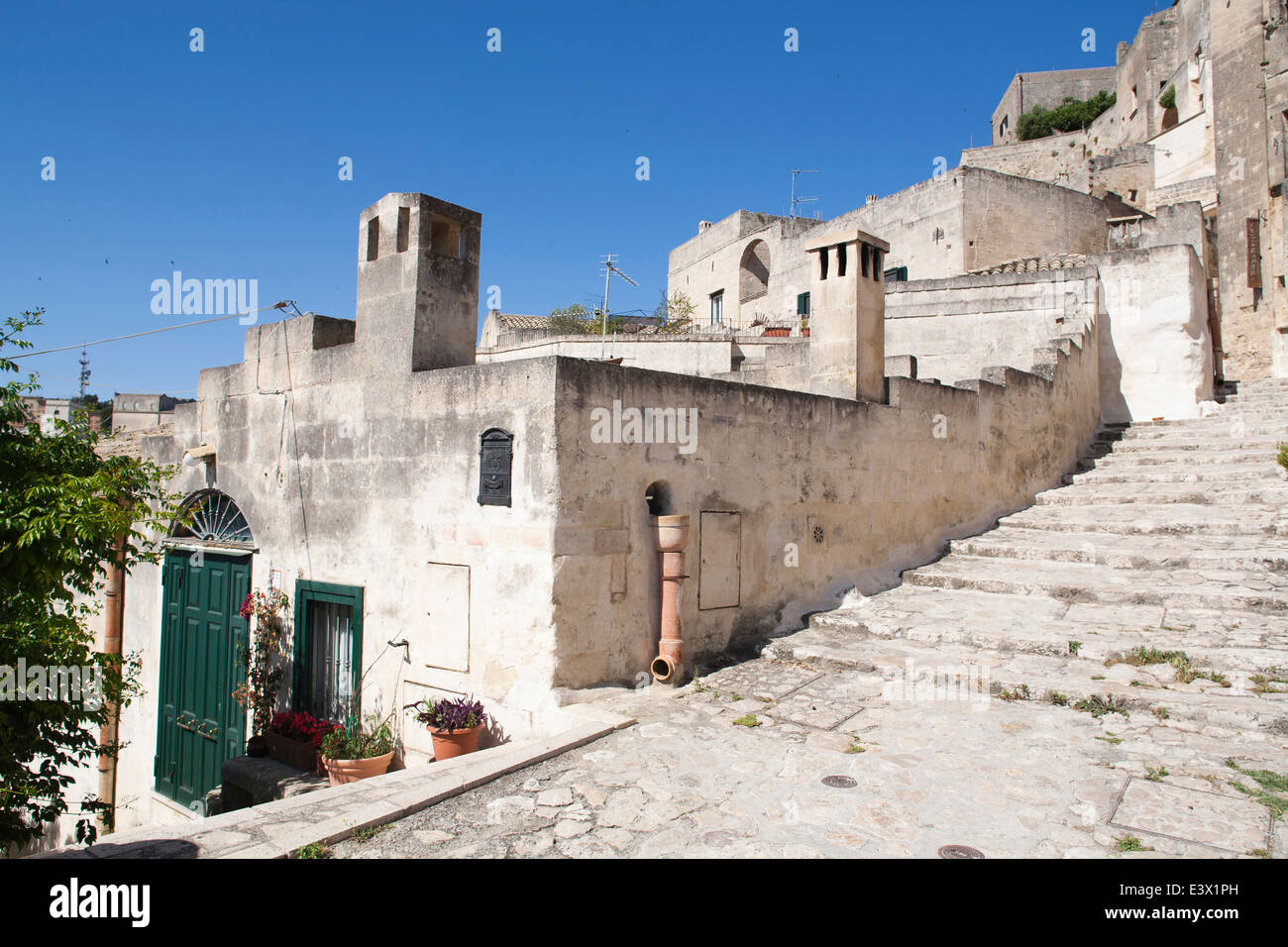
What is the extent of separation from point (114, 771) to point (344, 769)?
19.2 ft

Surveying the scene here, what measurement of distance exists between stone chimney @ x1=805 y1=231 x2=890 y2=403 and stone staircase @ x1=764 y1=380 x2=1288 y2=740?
95.5 inches

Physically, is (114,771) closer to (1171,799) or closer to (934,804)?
(934,804)

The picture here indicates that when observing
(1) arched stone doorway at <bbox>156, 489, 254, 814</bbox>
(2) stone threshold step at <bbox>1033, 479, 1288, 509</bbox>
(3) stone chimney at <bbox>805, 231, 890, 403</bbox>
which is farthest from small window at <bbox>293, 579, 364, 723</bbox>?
(2) stone threshold step at <bbox>1033, 479, 1288, 509</bbox>

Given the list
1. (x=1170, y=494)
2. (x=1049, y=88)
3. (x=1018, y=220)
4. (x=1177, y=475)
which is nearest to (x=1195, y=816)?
(x=1170, y=494)

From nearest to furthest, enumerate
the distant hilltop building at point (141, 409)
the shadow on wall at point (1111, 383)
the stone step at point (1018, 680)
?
the stone step at point (1018, 680) < the shadow on wall at point (1111, 383) < the distant hilltop building at point (141, 409)

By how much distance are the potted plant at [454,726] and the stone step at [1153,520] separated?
7.81 metres

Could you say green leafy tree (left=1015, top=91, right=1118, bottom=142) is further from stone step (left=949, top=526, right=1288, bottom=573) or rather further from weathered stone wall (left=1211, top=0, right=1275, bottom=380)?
stone step (left=949, top=526, right=1288, bottom=573)

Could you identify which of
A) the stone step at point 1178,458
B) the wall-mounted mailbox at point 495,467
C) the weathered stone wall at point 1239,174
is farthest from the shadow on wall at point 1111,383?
the wall-mounted mailbox at point 495,467

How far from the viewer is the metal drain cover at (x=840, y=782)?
4.25 metres

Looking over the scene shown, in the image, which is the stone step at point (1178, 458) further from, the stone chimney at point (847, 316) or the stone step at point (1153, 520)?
the stone chimney at point (847, 316)

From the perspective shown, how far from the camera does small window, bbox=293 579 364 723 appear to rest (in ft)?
24.7

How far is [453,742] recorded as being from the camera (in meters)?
5.91
